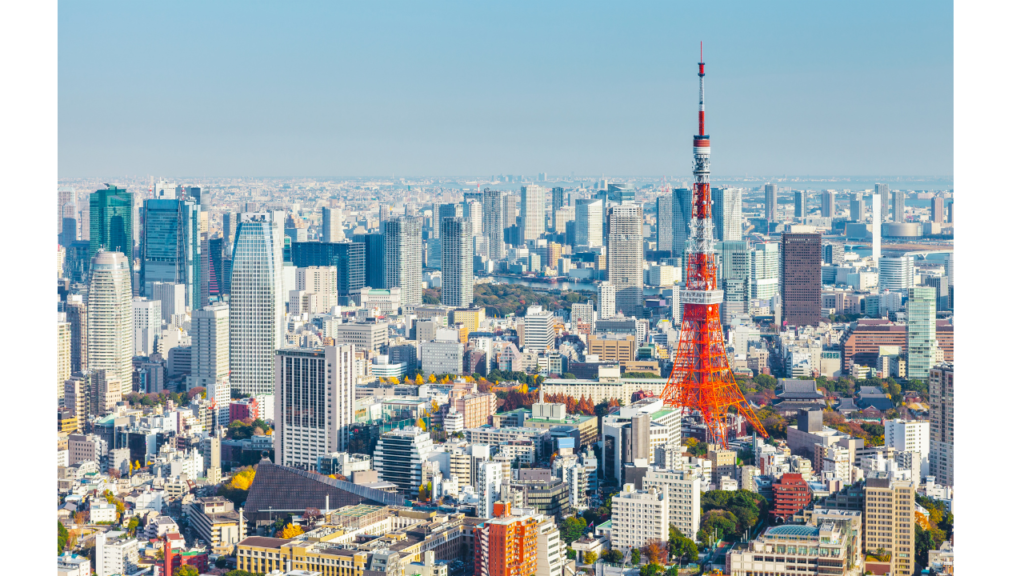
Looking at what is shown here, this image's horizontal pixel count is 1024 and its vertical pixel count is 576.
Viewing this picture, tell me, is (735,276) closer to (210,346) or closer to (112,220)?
(210,346)

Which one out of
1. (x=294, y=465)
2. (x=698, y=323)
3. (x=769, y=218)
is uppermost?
(x=769, y=218)

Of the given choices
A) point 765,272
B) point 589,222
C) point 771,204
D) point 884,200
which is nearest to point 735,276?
point 765,272

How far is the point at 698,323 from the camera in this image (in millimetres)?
11414

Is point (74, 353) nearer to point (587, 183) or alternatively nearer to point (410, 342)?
point (410, 342)

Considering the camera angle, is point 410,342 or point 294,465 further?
point 410,342

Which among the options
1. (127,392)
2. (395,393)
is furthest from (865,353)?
(127,392)

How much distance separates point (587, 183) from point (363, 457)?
1356 centimetres

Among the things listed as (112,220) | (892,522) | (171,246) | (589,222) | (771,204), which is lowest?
(892,522)

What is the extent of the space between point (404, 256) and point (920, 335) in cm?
1051

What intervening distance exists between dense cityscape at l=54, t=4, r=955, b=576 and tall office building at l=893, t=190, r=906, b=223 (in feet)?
0.20

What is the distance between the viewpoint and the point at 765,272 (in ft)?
61.8

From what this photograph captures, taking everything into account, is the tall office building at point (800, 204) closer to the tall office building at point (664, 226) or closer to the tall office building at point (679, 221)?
the tall office building at point (679, 221)

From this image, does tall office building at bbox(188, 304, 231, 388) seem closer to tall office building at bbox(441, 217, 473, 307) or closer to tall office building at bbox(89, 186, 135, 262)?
tall office building at bbox(89, 186, 135, 262)

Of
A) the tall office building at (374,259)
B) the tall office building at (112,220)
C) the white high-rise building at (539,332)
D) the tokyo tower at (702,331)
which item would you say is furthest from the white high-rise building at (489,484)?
the tall office building at (374,259)
